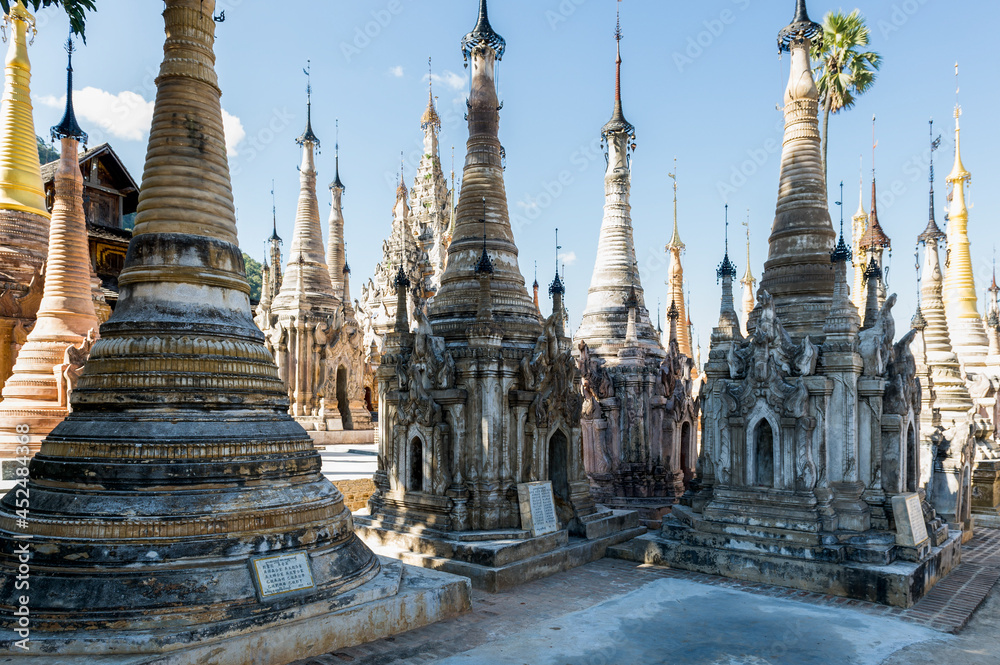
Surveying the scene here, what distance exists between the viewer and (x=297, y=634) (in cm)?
739

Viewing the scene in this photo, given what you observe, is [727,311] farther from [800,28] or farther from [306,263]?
[306,263]

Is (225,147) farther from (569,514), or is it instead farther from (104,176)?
(104,176)

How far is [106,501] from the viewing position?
24.3ft

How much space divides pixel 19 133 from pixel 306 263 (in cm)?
1045

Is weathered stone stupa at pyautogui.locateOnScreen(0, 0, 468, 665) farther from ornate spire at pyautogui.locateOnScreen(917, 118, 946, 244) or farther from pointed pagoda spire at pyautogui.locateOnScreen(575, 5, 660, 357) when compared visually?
ornate spire at pyautogui.locateOnScreen(917, 118, 946, 244)

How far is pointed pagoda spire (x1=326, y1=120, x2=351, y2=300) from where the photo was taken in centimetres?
3550

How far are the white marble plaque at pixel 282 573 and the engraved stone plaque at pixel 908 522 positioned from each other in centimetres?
949

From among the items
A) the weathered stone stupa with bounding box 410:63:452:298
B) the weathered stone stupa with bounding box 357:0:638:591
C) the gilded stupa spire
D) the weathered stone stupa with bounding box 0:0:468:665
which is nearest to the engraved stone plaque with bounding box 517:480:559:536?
the weathered stone stupa with bounding box 357:0:638:591

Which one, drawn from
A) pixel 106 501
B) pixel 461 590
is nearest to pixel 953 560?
pixel 461 590

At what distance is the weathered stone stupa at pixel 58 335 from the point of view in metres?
18.6

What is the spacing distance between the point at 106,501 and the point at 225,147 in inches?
187

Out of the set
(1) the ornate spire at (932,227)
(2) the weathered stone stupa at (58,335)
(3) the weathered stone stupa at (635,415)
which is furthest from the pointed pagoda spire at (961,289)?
(2) the weathered stone stupa at (58,335)

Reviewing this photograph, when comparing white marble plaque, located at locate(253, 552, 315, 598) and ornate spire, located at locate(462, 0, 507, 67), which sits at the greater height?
ornate spire, located at locate(462, 0, 507, 67)

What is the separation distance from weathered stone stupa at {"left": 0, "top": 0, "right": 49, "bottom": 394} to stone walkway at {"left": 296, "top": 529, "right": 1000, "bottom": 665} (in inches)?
733
